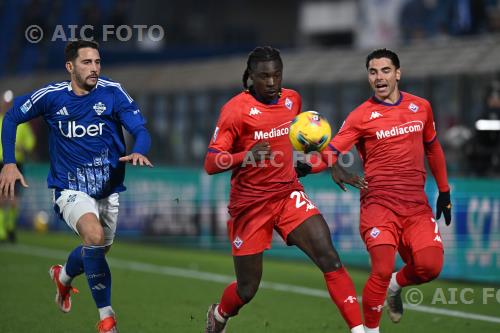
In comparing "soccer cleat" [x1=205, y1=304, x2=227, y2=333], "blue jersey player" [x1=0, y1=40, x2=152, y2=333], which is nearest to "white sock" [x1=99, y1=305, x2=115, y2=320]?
"blue jersey player" [x1=0, y1=40, x2=152, y2=333]

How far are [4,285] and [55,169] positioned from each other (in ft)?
15.4

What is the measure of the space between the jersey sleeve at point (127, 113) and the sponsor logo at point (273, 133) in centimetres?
114

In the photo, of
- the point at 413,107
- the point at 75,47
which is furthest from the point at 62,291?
the point at 413,107

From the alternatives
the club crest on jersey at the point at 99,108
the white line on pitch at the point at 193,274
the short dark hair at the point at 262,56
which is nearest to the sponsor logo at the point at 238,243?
the short dark hair at the point at 262,56

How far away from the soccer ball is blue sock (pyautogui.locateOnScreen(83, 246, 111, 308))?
1.96 m

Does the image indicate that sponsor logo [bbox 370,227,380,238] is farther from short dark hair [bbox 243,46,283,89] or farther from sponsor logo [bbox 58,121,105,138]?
sponsor logo [bbox 58,121,105,138]

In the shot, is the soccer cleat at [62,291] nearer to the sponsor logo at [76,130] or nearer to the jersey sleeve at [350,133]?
the sponsor logo at [76,130]

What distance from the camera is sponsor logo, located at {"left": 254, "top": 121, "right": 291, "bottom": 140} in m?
8.72

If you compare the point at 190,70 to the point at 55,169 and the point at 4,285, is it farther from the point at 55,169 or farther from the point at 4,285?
the point at 55,169

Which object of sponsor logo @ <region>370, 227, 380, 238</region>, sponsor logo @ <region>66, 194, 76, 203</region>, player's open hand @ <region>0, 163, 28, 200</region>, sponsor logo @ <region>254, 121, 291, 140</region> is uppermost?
sponsor logo @ <region>254, 121, 291, 140</region>

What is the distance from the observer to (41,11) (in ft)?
120

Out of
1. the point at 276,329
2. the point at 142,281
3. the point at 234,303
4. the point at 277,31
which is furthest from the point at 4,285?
the point at 277,31

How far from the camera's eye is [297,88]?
72.4ft

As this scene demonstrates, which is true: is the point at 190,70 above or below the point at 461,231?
above
